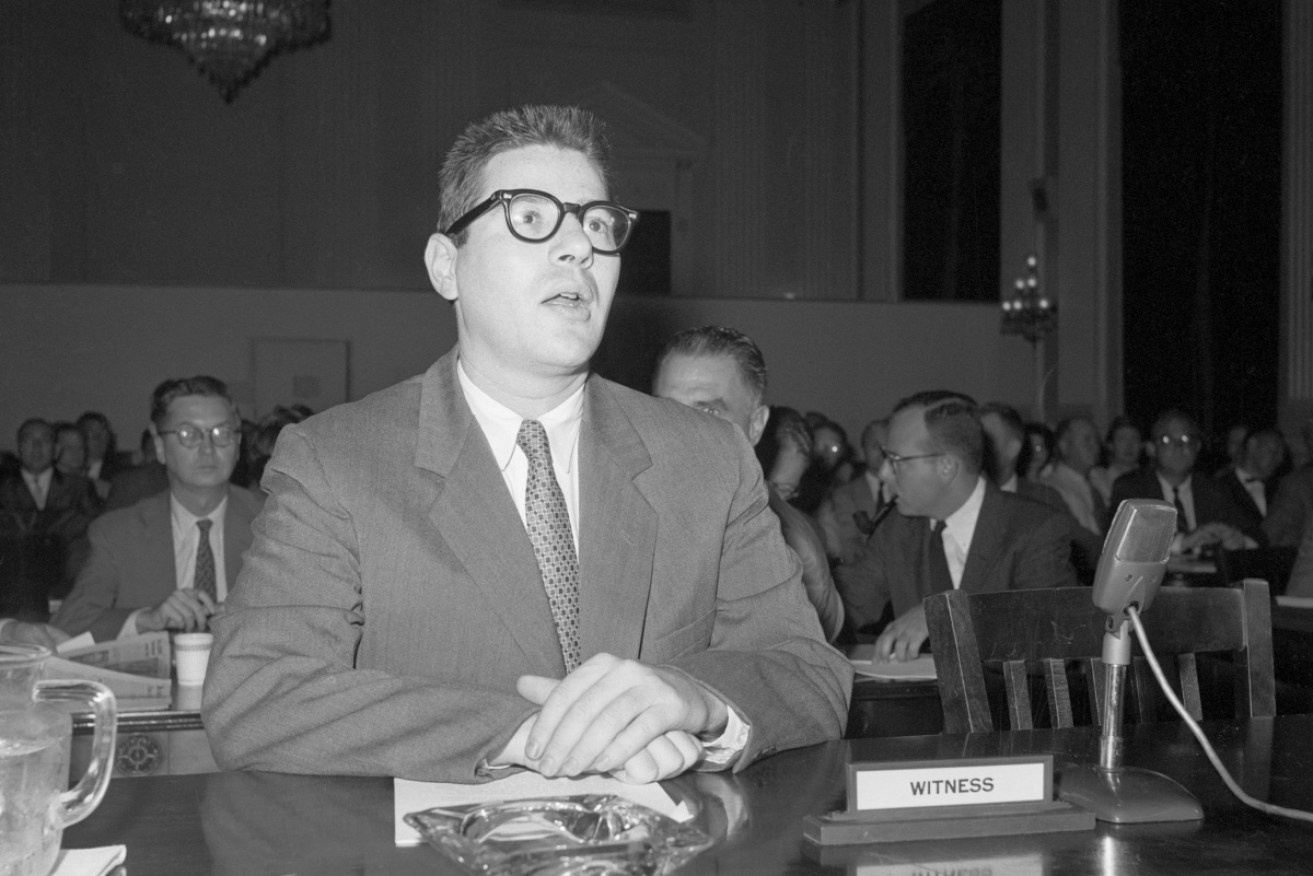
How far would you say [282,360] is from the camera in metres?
9.85

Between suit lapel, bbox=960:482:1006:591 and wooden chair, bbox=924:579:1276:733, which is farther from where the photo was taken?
suit lapel, bbox=960:482:1006:591

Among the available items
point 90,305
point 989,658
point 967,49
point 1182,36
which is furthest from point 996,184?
point 989,658

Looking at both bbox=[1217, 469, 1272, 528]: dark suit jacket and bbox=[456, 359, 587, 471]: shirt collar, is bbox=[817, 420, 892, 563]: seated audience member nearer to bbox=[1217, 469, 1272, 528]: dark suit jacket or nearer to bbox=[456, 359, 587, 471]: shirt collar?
bbox=[1217, 469, 1272, 528]: dark suit jacket

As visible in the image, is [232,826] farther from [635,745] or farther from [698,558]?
[698,558]

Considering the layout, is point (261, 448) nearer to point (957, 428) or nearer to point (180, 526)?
point (180, 526)

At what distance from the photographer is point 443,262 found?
1.71 m

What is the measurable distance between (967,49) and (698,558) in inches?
451

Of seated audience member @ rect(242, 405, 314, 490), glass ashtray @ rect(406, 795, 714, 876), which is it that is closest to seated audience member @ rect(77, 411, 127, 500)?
seated audience member @ rect(242, 405, 314, 490)

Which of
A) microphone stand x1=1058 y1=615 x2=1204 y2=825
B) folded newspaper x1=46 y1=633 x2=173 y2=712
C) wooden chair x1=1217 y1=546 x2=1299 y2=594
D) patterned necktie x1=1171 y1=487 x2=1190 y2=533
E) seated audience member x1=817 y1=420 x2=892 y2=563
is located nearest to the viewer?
microphone stand x1=1058 y1=615 x2=1204 y2=825

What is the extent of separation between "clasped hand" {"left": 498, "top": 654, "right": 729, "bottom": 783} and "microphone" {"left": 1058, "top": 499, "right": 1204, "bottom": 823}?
353 mm

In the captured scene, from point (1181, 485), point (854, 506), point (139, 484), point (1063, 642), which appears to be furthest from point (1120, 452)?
point (1063, 642)

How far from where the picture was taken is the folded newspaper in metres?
2.39

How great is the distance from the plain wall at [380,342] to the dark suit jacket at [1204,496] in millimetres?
4354

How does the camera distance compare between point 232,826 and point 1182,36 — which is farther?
point 1182,36
